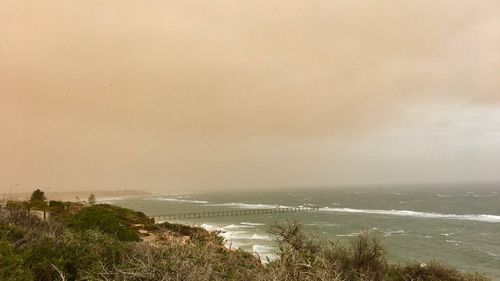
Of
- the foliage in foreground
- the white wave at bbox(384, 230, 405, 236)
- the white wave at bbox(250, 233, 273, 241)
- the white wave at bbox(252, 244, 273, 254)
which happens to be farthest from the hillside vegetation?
the white wave at bbox(384, 230, 405, 236)

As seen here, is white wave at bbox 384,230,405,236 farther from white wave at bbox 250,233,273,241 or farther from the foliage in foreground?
the foliage in foreground

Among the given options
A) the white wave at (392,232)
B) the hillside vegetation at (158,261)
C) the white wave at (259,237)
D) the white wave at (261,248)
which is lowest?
the white wave at (392,232)

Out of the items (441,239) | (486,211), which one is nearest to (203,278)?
(441,239)

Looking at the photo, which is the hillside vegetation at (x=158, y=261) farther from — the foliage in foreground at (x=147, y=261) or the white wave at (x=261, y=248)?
the white wave at (x=261, y=248)

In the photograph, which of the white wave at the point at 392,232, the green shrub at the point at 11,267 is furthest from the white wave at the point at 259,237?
the green shrub at the point at 11,267

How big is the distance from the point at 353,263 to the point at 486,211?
324ft

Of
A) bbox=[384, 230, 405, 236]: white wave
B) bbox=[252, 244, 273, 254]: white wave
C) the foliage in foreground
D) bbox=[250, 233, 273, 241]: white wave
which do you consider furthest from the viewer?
bbox=[384, 230, 405, 236]: white wave

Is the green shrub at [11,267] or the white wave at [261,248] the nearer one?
the green shrub at [11,267]

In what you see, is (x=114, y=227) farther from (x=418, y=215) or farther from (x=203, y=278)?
(x=418, y=215)

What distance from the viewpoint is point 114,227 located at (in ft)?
97.2

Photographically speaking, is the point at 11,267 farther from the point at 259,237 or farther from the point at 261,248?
the point at 259,237

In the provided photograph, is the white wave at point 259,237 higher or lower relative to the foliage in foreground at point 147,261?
lower

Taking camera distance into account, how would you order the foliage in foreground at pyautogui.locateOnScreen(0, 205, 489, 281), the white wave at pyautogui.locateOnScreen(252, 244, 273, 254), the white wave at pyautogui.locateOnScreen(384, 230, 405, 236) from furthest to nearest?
the white wave at pyautogui.locateOnScreen(384, 230, 405, 236) < the white wave at pyautogui.locateOnScreen(252, 244, 273, 254) < the foliage in foreground at pyautogui.locateOnScreen(0, 205, 489, 281)

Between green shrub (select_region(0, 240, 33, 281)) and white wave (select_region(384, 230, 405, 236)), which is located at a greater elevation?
green shrub (select_region(0, 240, 33, 281))
